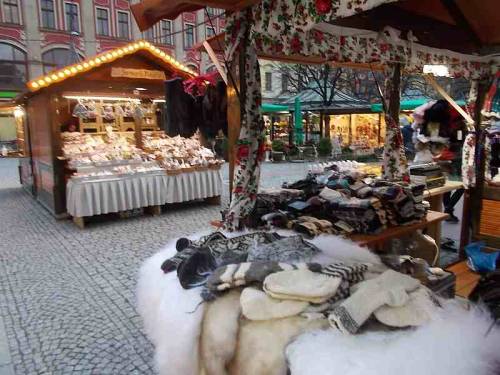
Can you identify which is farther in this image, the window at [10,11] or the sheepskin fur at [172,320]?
the window at [10,11]

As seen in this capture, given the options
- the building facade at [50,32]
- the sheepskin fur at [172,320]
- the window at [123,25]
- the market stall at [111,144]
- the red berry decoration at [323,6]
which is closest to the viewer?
the sheepskin fur at [172,320]

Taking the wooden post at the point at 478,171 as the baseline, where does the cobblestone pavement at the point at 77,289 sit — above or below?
below

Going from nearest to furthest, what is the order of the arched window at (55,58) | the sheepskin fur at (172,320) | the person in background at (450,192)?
the sheepskin fur at (172,320) < the person in background at (450,192) < the arched window at (55,58)

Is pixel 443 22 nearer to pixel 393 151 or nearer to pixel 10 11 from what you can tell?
pixel 393 151

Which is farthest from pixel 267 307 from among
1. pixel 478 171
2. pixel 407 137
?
pixel 407 137

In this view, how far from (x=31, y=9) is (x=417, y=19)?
26180 mm

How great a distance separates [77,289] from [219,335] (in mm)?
3180

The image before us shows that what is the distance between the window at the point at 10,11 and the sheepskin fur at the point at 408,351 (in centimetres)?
2810

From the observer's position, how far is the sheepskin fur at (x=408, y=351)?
53.2 inches

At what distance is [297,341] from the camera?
1.58 m

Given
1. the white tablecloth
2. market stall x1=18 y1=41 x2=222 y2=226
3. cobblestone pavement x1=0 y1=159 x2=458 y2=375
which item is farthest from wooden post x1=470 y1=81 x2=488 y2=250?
the white tablecloth

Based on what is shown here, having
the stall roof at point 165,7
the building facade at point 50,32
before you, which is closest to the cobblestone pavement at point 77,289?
the stall roof at point 165,7

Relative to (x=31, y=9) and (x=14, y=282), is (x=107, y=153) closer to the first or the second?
(x=14, y=282)

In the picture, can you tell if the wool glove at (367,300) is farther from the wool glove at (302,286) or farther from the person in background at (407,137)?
the person in background at (407,137)
